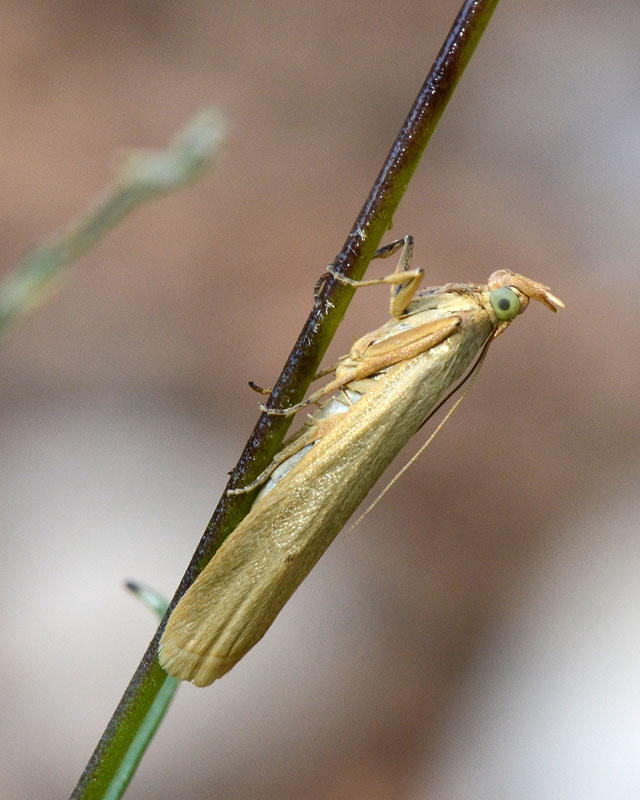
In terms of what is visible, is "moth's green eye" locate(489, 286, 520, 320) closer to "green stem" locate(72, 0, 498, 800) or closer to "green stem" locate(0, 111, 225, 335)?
"green stem" locate(72, 0, 498, 800)

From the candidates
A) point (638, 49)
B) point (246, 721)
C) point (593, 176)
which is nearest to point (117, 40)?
point (593, 176)

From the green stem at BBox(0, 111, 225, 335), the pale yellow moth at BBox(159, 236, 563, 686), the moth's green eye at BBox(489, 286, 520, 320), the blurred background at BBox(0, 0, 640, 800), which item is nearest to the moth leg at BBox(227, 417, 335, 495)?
the pale yellow moth at BBox(159, 236, 563, 686)

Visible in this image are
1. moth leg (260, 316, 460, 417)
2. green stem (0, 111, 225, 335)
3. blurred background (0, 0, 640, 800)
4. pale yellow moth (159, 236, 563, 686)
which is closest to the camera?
green stem (0, 111, 225, 335)

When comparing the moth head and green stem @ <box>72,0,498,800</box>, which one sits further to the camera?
the moth head

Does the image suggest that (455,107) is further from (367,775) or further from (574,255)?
(367,775)

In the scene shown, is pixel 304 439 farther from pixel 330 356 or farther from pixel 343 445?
pixel 330 356

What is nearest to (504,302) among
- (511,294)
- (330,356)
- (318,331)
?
(511,294)

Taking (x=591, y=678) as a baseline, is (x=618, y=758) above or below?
below

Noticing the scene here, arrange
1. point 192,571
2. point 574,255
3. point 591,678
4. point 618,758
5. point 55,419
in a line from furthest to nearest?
point 574,255, point 55,419, point 591,678, point 618,758, point 192,571
